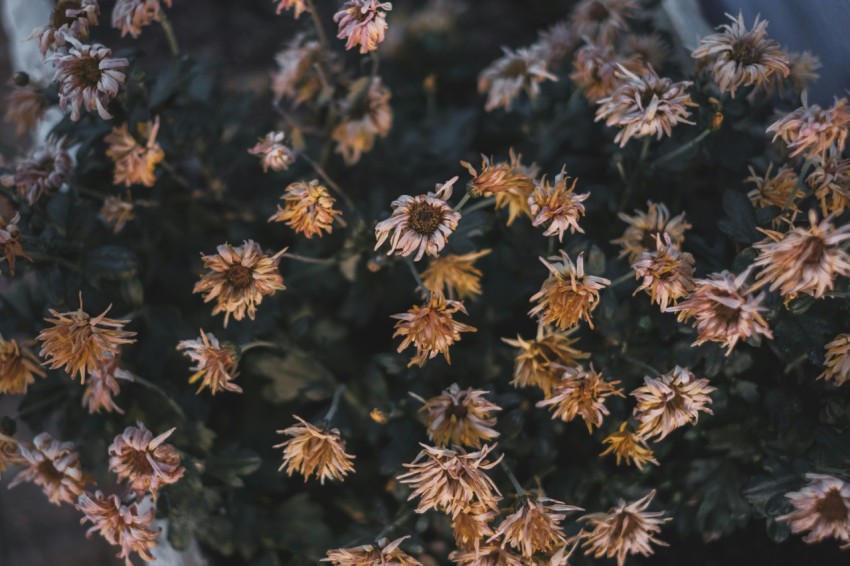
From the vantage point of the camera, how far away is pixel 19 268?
5.23ft

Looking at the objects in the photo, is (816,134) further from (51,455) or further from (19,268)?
(19,268)

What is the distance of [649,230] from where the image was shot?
4.61ft

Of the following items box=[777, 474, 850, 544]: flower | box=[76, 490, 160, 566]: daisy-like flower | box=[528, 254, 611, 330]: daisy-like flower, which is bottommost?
box=[76, 490, 160, 566]: daisy-like flower

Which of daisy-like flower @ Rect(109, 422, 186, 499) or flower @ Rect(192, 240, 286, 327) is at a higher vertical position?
flower @ Rect(192, 240, 286, 327)

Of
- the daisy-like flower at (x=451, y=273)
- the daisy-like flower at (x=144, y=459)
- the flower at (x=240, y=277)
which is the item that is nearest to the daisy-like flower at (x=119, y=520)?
the daisy-like flower at (x=144, y=459)

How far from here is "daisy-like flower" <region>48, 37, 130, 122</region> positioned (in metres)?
1.32

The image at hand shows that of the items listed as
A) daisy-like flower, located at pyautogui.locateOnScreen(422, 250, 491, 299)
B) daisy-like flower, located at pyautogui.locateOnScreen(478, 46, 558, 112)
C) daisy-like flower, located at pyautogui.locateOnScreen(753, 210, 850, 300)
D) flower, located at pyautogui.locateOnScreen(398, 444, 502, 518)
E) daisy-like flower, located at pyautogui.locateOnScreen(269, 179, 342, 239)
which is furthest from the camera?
daisy-like flower, located at pyautogui.locateOnScreen(478, 46, 558, 112)

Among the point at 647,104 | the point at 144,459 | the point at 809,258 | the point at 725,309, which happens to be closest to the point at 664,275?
the point at 725,309

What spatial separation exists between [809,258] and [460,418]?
573 mm

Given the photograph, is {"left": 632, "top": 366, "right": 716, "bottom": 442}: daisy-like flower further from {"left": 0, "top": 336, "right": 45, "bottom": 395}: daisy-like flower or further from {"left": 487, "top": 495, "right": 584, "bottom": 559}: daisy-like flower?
{"left": 0, "top": 336, "right": 45, "bottom": 395}: daisy-like flower

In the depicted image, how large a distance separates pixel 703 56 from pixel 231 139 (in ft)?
3.47

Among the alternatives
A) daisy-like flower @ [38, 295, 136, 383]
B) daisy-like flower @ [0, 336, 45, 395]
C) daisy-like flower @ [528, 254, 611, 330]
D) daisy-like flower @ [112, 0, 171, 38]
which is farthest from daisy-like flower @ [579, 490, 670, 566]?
daisy-like flower @ [112, 0, 171, 38]

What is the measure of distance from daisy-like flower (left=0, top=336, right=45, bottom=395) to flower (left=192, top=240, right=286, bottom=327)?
36 centimetres

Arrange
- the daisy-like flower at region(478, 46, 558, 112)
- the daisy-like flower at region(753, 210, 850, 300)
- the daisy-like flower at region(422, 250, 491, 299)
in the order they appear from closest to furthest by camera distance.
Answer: the daisy-like flower at region(753, 210, 850, 300), the daisy-like flower at region(422, 250, 491, 299), the daisy-like flower at region(478, 46, 558, 112)
